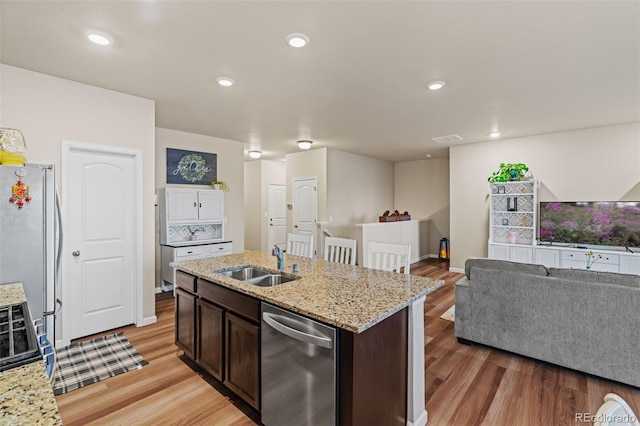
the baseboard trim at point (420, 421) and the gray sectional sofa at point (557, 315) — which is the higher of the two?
the gray sectional sofa at point (557, 315)

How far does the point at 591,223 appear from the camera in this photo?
4.75 meters

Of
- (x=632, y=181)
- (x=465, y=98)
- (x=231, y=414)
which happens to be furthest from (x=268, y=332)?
(x=632, y=181)

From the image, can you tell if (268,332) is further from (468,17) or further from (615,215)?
(615,215)

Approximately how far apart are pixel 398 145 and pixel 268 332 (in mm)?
5295

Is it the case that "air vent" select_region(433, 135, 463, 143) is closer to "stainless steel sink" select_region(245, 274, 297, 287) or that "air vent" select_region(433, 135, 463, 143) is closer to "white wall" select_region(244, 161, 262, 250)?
"stainless steel sink" select_region(245, 274, 297, 287)

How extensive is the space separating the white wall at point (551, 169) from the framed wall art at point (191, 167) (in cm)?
479

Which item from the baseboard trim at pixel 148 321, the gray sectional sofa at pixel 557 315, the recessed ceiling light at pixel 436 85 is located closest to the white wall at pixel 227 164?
the baseboard trim at pixel 148 321

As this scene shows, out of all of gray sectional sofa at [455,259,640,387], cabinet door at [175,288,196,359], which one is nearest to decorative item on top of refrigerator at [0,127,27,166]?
cabinet door at [175,288,196,359]

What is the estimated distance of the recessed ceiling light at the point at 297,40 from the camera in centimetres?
228

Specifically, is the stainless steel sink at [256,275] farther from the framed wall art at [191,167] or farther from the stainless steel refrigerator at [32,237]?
the framed wall art at [191,167]

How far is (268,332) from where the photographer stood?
1.86 m

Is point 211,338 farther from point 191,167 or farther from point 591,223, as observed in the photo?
point 591,223

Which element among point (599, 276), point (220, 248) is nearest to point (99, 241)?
point (220, 248)

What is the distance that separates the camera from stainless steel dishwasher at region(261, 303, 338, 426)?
1554mm
